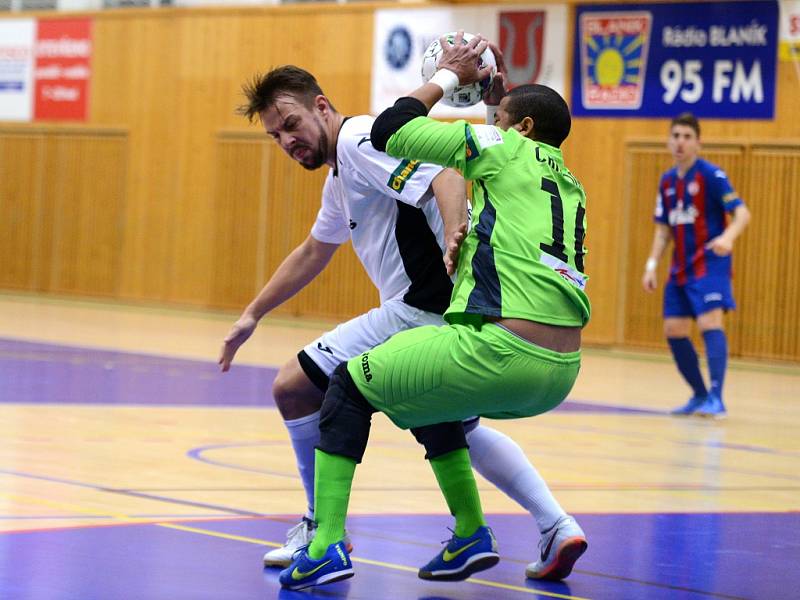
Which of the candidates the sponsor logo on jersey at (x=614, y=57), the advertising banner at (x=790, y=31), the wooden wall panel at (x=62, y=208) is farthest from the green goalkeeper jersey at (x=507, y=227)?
the wooden wall panel at (x=62, y=208)

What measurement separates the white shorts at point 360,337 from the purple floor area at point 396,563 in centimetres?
61

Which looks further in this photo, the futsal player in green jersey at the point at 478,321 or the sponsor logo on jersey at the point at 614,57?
the sponsor logo on jersey at the point at 614,57

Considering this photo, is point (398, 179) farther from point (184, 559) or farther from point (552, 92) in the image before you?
point (184, 559)

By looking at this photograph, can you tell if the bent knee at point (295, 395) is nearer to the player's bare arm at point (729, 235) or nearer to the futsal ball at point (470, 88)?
the futsal ball at point (470, 88)

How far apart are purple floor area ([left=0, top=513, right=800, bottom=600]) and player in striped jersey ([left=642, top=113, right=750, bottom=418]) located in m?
4.68

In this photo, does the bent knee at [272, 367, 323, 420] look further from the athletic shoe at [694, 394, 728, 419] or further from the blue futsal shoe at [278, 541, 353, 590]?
the athletic shoe at [694, 394, 728, 419]

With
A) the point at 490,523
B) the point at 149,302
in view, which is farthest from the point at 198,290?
the point at 490,523

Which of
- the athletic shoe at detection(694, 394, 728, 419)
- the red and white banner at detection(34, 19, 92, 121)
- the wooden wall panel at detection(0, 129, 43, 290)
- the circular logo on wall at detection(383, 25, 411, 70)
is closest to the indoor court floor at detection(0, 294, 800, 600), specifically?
the athletic shoe at detection(694, 394, 728, 419)

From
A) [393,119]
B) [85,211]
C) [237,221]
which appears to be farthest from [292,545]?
[85,211]

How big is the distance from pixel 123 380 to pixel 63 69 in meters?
12.3

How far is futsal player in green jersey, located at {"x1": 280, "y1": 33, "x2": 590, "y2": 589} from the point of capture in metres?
3.92

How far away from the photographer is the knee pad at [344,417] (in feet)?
13.4

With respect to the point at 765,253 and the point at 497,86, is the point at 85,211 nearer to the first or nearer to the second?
the point at 765,253

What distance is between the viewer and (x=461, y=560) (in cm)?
435
